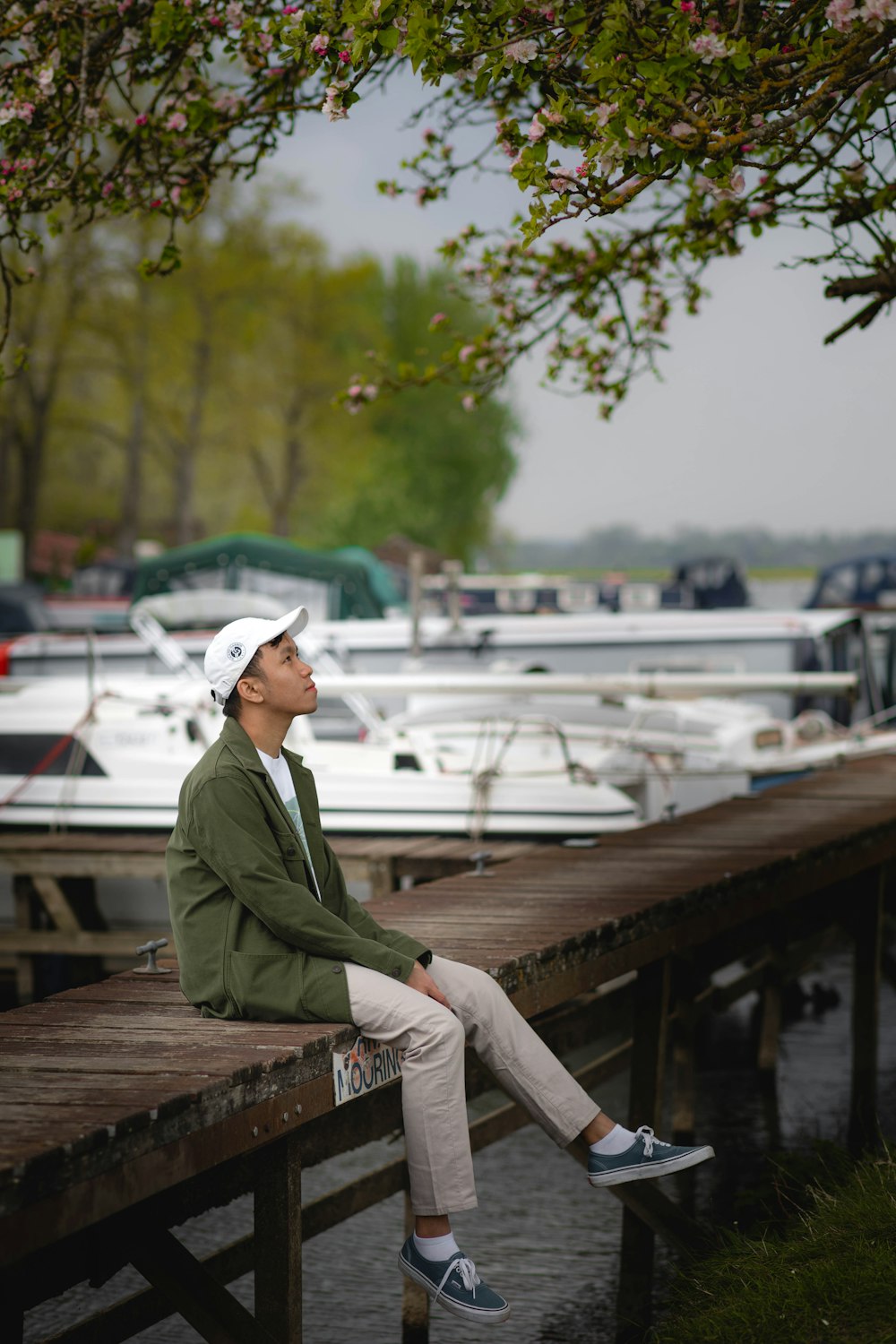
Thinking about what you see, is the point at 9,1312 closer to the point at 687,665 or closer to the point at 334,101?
the point at 334,101

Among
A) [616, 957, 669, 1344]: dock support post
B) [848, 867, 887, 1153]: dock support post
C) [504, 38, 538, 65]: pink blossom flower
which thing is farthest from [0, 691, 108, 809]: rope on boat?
[504, 38, 538, 65]: pink blossom flower

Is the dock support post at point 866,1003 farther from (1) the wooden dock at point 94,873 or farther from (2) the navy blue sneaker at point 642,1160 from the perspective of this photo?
(2) the navy blue sneaker at point 642,1160

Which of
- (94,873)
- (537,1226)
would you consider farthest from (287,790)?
(94,873)

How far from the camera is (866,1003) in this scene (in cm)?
930

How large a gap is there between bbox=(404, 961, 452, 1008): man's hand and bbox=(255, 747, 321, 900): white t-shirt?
0.37m

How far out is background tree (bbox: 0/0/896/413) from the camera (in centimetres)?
454

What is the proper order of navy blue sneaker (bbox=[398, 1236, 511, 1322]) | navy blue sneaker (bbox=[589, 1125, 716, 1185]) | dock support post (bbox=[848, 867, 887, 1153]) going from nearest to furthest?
navy blue sneaker (bbox=[398, 1236, 511, 1322]) → navy blue sneaker (bbox=[589, 1125, 716, 1185]) → dock support post (bbox=[848, 867, 887, 1153])

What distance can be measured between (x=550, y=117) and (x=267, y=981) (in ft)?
8.23

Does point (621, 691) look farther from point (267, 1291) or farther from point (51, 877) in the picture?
point (267, 1291)

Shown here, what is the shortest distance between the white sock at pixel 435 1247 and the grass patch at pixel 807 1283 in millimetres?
822

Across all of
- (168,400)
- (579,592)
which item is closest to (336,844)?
(579,592)

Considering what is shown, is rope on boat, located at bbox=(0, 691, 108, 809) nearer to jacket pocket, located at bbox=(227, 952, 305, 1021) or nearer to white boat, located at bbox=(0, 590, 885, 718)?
white boat, located at bbox=(0, 590, 885, 718)

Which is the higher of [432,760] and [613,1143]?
[432,760]

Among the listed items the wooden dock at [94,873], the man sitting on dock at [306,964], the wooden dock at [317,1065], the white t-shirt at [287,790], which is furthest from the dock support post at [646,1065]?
the wooden dock at [94,873]
